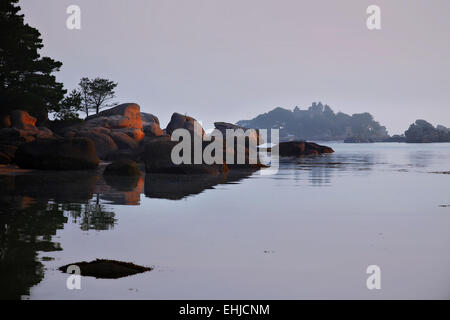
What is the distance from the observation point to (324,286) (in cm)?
771

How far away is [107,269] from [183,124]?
60.7m

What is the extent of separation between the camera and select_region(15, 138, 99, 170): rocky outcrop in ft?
99.1

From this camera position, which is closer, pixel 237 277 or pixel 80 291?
pixel 80 291

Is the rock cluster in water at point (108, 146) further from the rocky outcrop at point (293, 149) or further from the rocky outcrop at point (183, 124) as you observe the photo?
the rocky outcrop at point (293, 149)

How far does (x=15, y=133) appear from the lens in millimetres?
41656

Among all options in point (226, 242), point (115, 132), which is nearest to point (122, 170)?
point (226, 242)

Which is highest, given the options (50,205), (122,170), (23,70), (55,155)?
(23,70)

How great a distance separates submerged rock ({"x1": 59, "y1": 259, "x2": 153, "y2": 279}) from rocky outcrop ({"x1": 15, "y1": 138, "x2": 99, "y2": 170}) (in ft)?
74.3

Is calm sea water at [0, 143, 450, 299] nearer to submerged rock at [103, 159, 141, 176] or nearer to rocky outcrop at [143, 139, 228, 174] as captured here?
submerged rock at [103, 159, 141, 176]

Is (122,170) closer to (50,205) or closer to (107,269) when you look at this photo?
(50,205)

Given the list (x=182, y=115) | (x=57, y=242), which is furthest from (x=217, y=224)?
(x=182, y=115)
